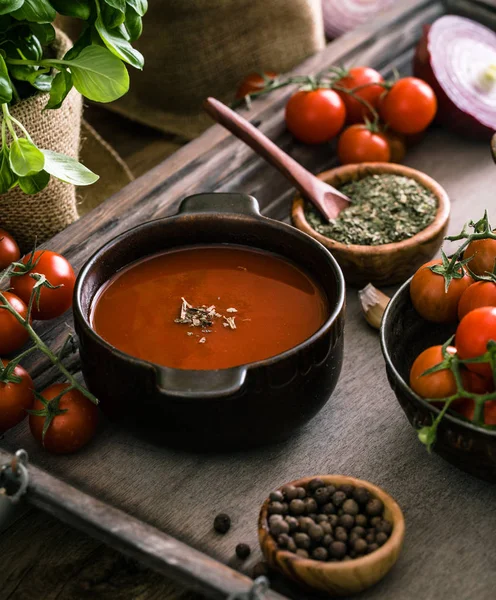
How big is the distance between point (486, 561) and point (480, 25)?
143 cm

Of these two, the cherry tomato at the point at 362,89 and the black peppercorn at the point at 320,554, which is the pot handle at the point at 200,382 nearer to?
the black peppercorn at the point at 320,554

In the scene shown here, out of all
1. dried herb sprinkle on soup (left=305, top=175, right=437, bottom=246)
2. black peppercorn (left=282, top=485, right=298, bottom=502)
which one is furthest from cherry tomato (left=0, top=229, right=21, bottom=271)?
black peppercorn (left=282, top=485, right=298, bottom=502)

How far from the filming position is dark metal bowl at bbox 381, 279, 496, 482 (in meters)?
1.00

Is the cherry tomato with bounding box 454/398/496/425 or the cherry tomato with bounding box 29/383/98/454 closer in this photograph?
the cherry tomato with bounding box 454/398/496/425

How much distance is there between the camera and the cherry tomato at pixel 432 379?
1.04 metres

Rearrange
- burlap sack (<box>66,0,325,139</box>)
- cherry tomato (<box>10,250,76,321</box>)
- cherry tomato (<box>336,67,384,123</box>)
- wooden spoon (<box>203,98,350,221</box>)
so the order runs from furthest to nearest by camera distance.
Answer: burlap sack (<box>66,0,325,139</box>), cherry tomato (<box>336,67,384,123</box>), wooden spoon (<box>203,98,350,221</box>), cherry tomato (<box>10,250,76,321</box>)

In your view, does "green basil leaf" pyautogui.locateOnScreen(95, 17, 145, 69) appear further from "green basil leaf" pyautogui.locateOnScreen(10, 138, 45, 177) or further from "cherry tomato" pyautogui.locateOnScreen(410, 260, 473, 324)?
"cherry tomato" pyautogui.locateOnScreen(410, 260, 473, 324)

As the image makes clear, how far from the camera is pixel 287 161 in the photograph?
5.08 ft

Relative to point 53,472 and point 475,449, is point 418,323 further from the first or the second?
point 53,472

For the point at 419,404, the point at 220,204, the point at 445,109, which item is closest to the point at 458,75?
the point at 445,109

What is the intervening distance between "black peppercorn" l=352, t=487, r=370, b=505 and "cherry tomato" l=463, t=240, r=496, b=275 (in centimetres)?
38

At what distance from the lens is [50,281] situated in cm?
130

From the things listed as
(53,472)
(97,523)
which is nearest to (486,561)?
(97,523)

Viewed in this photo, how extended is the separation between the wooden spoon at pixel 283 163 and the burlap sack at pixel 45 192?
10.0 inches
